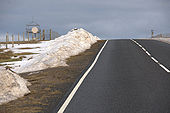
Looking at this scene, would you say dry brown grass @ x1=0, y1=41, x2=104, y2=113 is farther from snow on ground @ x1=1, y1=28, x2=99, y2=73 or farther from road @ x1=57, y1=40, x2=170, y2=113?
snow on ground @ x1=1, y1=28, x2=99, y2=73

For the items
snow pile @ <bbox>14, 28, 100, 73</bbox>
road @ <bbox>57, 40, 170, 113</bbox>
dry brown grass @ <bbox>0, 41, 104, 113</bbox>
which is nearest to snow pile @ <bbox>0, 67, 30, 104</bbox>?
dry brown grass @ <bbox>0, 41, 104, 113</bbox>

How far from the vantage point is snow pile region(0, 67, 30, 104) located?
8633 millimetres

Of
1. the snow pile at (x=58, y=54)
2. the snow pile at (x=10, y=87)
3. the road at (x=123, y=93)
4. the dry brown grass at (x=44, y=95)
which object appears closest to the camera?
the road at (x=123, y=93)

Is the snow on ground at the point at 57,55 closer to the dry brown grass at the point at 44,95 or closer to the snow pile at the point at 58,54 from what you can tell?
the snow pile at the point at 58,54

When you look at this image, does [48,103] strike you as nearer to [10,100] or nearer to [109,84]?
[10,100]

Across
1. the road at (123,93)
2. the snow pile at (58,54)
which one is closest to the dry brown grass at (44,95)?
the road at (123,93)

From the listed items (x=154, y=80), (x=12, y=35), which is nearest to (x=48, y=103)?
(x=154, y=80)

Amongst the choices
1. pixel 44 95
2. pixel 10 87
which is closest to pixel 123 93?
pixel 44 95

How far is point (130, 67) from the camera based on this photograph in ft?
46.6

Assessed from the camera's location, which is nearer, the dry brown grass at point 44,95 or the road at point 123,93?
the road at point 123,93

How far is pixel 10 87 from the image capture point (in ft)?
29.4

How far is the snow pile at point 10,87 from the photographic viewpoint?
8.63m

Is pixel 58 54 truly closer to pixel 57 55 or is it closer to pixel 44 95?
pixel 57 55

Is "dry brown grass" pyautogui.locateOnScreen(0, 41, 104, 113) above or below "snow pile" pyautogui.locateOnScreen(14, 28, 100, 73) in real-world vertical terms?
below
